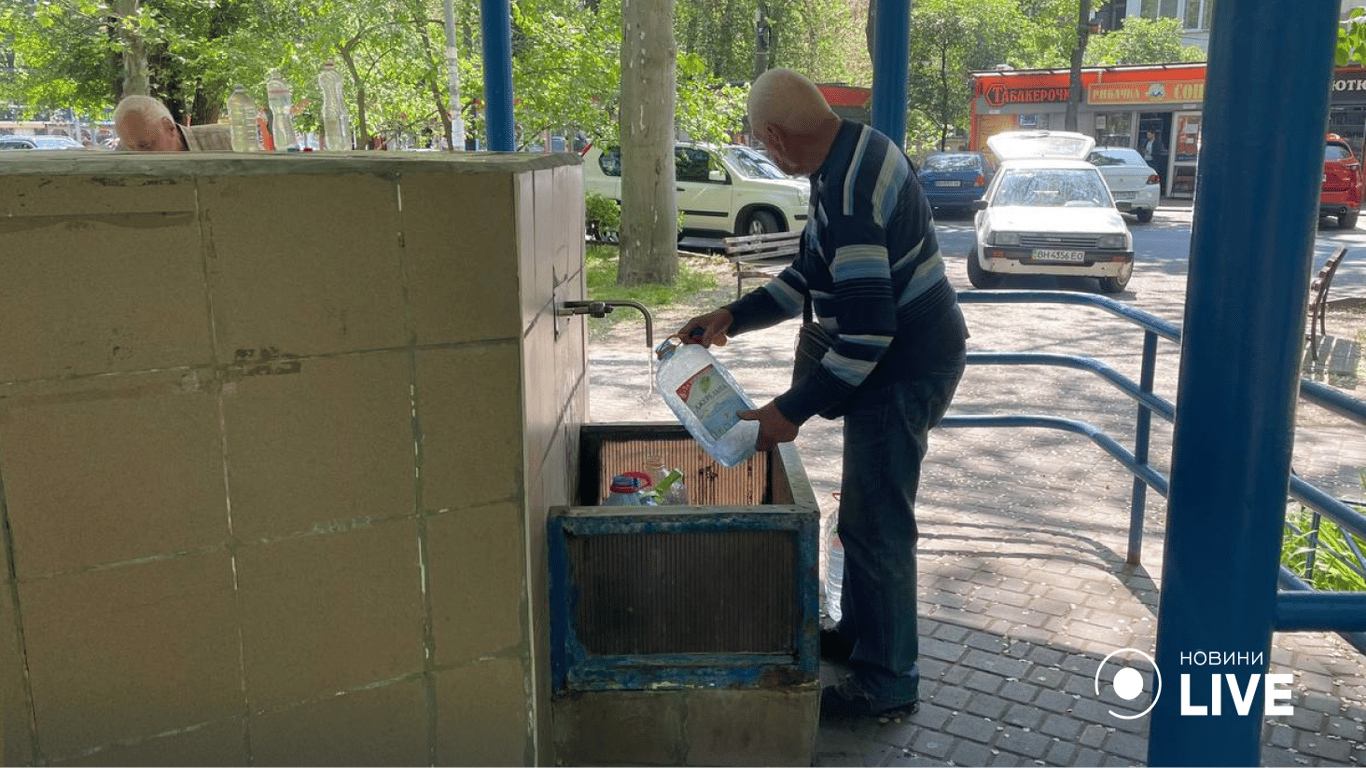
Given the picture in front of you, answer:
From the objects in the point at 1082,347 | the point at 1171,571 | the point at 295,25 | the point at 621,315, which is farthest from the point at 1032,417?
the point at 295,25

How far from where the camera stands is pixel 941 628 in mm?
4070

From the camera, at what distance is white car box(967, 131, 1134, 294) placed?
13.6 meters

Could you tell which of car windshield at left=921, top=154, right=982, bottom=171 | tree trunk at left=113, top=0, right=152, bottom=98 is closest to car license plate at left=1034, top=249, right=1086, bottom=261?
car windshield at left=921, top=154, right=982, bottom=171

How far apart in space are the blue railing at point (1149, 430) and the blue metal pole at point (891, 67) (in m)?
0.77

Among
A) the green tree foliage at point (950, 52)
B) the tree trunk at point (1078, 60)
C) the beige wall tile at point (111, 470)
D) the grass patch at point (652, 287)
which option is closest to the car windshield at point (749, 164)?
the grass patch at point (652, 287)

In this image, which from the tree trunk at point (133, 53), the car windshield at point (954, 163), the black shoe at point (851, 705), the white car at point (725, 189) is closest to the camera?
the black shoe at point (851, 705)

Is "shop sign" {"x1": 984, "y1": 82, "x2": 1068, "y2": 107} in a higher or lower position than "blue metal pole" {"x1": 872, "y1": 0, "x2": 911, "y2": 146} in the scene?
higher

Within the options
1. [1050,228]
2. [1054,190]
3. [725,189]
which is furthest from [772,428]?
[725,189]

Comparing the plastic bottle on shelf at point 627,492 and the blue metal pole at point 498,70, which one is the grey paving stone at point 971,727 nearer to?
the plastic bottle on shelf at point 627,492

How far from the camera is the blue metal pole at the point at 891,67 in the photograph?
425 centimetres

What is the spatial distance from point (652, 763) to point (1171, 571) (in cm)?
179

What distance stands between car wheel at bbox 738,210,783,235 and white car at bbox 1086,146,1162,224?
28.9ft

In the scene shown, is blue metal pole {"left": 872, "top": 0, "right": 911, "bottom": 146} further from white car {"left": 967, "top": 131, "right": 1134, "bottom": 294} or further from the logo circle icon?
white car {"left": 967, "top": 131, "right": 1134, "bottom": 294}

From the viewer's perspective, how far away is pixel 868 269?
3.03 m
